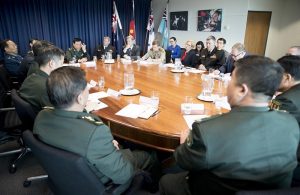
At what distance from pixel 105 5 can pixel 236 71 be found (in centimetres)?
670

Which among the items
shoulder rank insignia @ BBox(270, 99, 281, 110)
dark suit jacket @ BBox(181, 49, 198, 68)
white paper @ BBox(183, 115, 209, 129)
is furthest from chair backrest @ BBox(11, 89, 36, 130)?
dark suit jacket @ BBox(181, 49, 198, 68)

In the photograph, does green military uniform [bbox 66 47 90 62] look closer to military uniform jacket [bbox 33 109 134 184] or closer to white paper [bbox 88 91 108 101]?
white paper [bbox 88 91 108 101]

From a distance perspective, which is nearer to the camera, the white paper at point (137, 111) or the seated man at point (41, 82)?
the white paper at point (137, 111)

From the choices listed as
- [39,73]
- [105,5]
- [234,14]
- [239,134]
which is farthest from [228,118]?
[105,5]

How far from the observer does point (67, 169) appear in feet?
3.20

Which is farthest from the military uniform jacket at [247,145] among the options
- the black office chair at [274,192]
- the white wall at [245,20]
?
the white wall at [245,20]

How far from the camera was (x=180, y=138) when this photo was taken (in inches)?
57.1

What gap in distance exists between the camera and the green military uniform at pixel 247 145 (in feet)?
2.98

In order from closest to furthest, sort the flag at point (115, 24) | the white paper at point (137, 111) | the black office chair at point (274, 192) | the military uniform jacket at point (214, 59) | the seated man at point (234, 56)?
1. the black office chair at point (274, 192)
2. the white paper at point (137, 111)
3. the seated man at point (234, 56)
4. the military uniform jacket at point (214, 59)
5. the flag at point (115, 24)

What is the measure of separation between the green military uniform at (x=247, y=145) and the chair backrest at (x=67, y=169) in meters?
0.48

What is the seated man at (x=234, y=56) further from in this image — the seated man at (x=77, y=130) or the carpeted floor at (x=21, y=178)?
the carpeted floor at (x=21, y=178)

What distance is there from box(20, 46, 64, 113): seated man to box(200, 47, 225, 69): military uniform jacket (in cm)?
294

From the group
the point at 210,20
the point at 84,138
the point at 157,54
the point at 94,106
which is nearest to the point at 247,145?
the point at 84,138

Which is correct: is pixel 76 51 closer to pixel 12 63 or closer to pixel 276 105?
pixel 12 63
